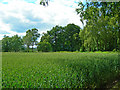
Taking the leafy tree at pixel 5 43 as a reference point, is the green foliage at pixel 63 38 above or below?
above

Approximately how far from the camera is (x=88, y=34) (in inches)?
1307

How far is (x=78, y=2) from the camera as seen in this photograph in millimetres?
9258

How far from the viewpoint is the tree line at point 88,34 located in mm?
8923

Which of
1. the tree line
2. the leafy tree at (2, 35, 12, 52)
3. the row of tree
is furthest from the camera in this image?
the tree line

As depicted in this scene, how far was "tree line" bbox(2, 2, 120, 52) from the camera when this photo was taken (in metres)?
8.92

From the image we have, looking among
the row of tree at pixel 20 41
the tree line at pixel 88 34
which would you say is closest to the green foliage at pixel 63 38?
the tree line at pixel 88 34

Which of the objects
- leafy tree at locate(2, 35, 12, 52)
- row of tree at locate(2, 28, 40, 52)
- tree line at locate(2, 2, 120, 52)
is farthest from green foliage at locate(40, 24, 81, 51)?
leafy tree at locate(2, 35, 12, 52)

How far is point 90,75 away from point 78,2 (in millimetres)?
6519

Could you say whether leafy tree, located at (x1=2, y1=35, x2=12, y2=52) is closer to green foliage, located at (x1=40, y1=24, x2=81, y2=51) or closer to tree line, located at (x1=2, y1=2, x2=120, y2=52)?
tree line, located at (x1=2, y1=2, x2=120, y2=52)

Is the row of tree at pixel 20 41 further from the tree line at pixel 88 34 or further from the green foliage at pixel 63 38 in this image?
the green foliage at pixel 63 38

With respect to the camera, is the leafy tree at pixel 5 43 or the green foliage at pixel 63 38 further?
the green foliage at pixel 63 38

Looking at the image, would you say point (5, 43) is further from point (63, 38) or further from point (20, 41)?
point (63, 38)

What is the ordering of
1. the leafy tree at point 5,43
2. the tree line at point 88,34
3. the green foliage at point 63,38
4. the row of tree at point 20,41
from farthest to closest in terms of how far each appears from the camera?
the green foliage at point 63,38 < the tree line at point 88,34 < the row of tree at point 20,41 < the leafy tree at point 5,43

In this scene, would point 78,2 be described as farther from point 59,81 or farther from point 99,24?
point 99,24
